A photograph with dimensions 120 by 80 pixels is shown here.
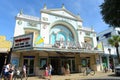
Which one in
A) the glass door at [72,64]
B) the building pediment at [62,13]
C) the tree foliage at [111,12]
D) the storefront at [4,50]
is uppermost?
the building pediment at [62,13]

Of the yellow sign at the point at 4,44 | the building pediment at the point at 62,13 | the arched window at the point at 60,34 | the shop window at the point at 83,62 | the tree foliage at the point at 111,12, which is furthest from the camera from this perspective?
the shop window at the point at 83,62

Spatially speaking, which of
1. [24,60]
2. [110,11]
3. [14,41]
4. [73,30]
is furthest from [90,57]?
[110,11]

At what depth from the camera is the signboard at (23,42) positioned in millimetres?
19533

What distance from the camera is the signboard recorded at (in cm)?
1953

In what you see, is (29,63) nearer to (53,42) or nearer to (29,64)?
(29,64)

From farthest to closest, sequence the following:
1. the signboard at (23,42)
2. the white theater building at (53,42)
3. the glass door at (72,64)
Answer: the glass door at (72,64)
the white theater building at (53,42)
the signboard at (23,42)

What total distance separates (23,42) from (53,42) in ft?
21.3

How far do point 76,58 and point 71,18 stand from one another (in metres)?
7.69

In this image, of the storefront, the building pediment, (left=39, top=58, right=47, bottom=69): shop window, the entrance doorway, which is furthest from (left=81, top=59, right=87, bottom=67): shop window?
the storefront

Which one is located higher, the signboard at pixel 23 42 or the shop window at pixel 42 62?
the signboard at pixel 23 42

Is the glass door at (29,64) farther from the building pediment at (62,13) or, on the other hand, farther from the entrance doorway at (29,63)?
the building pediment at (62,13)

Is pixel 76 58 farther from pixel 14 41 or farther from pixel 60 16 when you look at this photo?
pixel 14 41

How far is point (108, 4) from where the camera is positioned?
1165 cm

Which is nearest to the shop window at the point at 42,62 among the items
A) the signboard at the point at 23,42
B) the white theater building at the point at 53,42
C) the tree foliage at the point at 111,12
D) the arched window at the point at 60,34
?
the white theater building at the point at 53,42
